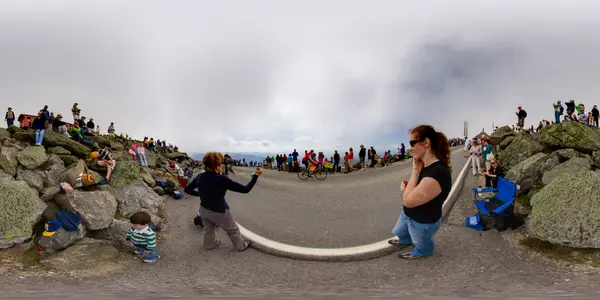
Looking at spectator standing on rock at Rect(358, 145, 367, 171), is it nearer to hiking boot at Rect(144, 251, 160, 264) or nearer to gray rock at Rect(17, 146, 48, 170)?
hiking boot at Rect(144, 251, 160, 264)

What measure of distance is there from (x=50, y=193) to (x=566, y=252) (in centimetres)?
1068

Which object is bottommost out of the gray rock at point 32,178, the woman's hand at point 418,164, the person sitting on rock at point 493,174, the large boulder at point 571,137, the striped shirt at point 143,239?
the striped shirt at point 143,239

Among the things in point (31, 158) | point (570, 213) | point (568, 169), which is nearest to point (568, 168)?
point (568, 169)

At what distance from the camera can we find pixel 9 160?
784 cm

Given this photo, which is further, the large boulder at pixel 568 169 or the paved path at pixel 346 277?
the large boulder at pixel 568 169

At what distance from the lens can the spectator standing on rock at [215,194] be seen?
4.91m

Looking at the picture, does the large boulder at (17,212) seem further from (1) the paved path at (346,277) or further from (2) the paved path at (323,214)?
(2) the paved path at (323,214)

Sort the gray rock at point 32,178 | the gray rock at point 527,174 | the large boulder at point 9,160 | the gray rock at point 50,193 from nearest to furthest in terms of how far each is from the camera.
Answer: the gray rock at point 50,193 → the gray rock at point 32,178 → the gray rock at point 527,174 → the large boulder at point 9,160

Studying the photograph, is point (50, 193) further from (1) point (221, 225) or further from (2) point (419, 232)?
(2) point (419, 232)

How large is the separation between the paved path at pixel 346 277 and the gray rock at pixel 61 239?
75 centimetres

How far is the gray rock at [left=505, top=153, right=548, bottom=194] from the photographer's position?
7387 millimetres

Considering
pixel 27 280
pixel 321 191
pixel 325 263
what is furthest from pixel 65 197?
pixel 321 191

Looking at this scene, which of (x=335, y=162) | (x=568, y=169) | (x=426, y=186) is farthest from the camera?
(x=335, y=162)

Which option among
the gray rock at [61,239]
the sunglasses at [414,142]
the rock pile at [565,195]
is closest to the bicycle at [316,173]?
the rock pile at [565,195]
